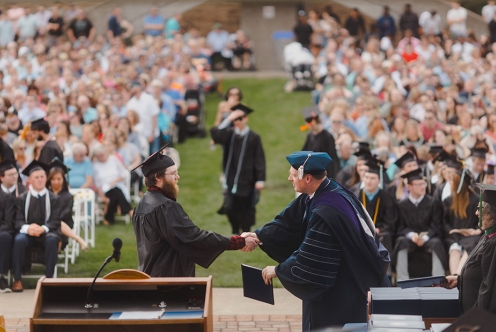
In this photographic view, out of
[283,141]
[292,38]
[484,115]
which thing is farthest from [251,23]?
[484,115]

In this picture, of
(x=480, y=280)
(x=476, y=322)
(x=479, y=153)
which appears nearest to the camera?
(x=476, y=322)

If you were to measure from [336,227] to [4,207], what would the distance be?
5.49m

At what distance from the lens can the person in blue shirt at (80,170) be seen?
14.2 meters

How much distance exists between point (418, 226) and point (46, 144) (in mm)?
5419

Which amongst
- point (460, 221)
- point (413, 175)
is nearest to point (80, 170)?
point (413, 175)

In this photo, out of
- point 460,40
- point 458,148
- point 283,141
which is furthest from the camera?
point 460,40

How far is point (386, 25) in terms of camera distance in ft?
94.7

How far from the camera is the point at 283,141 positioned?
21.3 meters

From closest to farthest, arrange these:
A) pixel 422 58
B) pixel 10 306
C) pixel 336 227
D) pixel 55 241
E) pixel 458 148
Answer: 1. pixel 336 227
2. pixel 10 306
3. pixel 55 241
4. pixel 458 148
5. pixel 422 58

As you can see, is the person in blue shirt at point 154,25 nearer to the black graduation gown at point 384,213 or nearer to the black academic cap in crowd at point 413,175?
the black academic cap in crowd at point 413,175

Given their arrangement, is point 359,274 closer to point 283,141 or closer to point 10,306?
point 10,306

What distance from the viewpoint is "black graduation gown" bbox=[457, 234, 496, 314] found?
657cm

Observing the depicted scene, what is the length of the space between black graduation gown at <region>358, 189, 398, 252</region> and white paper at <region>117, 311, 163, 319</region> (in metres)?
5.07

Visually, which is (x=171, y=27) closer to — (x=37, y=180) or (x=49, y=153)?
(x=49, y=153)
